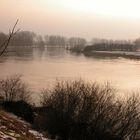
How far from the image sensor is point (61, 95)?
12781 mm

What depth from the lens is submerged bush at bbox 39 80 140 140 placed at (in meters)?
11.1

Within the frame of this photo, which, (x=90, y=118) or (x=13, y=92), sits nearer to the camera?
(x=90, y=118)

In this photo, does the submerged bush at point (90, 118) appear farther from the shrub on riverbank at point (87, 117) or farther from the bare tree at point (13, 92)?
the bare tree at point (13, 92)

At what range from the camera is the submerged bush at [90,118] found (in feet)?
36.3

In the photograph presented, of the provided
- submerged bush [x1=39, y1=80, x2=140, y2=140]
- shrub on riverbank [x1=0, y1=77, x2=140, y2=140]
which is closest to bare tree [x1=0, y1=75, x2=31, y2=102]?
shrub on riverbank [x1=0, y1=77, x2=140, y2=140]

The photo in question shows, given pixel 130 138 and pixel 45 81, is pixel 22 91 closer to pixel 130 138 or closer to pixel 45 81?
pixel 45 81

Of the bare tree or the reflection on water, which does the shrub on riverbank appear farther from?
the bare tree

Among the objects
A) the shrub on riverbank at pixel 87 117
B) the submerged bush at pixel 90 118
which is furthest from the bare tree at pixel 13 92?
the submerged bush at pixel 90 118

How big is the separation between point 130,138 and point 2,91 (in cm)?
984

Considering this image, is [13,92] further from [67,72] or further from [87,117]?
[67,72]

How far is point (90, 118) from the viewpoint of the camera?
38.4 ft

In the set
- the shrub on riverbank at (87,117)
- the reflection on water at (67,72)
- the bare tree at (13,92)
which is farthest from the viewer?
the reflection on water at (67,72)

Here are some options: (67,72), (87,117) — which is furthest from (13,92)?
(67,72)

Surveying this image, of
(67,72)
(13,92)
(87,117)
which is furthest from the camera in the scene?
(67,72)
